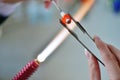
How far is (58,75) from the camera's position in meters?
0.61

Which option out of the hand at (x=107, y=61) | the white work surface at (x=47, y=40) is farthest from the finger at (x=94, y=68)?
the white work surface at (x=47, y=40)

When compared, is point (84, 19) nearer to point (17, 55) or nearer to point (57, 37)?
point (57, 37)

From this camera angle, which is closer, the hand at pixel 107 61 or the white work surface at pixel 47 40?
the hand at pixel 107 61

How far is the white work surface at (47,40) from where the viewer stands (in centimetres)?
62

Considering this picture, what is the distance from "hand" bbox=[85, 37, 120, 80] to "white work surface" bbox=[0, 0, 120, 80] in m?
0.14

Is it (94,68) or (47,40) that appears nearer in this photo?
(94,68)

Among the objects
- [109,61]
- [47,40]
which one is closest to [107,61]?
[109,61]

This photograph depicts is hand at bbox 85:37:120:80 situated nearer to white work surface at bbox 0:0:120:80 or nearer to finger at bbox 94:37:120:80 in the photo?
finger at bbox 94:37:120:80

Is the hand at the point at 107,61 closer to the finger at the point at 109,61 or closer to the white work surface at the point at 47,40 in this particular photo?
the finger at the point at 109,61

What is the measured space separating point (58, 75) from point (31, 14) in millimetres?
367

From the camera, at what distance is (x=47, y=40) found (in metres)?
0.73

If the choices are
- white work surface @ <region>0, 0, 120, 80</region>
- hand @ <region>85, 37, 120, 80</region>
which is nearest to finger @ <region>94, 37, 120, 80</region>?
hand @ <region>85, 37, 120, 80</region>

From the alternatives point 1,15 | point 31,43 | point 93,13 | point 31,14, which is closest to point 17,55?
point 31,43

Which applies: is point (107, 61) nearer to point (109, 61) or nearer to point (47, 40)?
point (109, 61)
